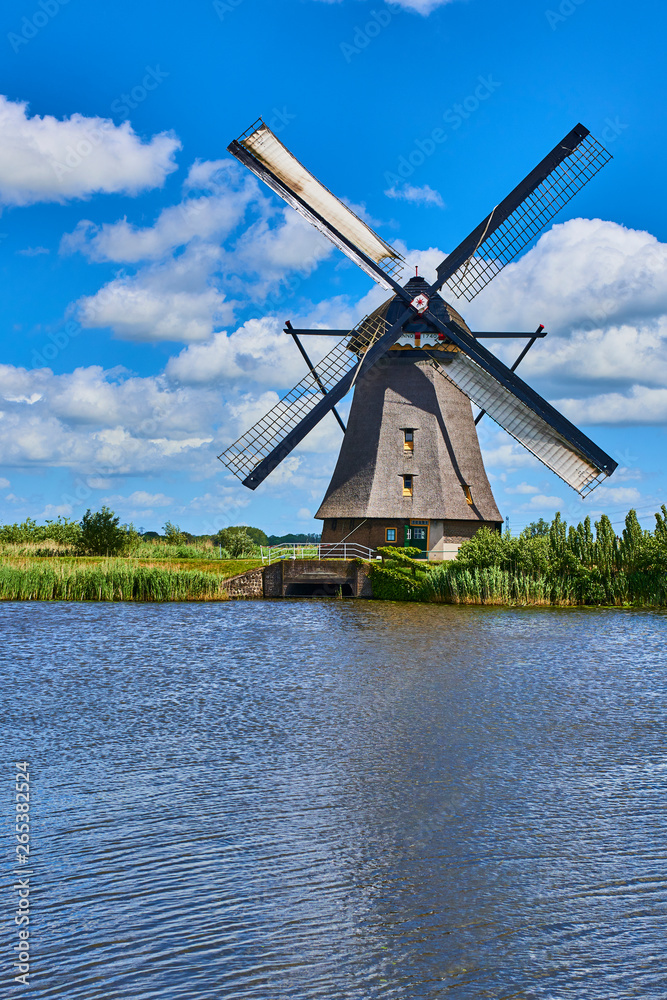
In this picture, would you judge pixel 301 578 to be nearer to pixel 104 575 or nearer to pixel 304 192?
pixel 104 575

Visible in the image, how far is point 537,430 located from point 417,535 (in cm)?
527

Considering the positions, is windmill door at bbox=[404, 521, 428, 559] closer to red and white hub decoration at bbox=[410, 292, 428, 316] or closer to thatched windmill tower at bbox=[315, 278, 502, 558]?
thatched windmill tower at bbox=[315, 278, 502, 558]

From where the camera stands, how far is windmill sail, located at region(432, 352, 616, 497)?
1097 inches

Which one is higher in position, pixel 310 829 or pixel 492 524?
pixel 492 524

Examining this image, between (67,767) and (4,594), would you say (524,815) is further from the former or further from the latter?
(4,594)

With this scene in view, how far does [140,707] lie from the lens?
38.3 ft

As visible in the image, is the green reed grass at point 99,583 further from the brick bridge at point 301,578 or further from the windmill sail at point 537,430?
the windmill sail at point 537,430

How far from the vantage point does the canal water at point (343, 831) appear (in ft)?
15.4

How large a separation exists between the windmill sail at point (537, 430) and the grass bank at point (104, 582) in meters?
10.6

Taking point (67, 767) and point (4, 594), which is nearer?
point (67, 767)

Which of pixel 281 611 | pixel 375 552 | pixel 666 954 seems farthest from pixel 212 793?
pixel 375 552

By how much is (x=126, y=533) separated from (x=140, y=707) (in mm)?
25769

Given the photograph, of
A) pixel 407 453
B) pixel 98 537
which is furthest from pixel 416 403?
pixel 98 537

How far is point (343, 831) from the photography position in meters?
6.77
